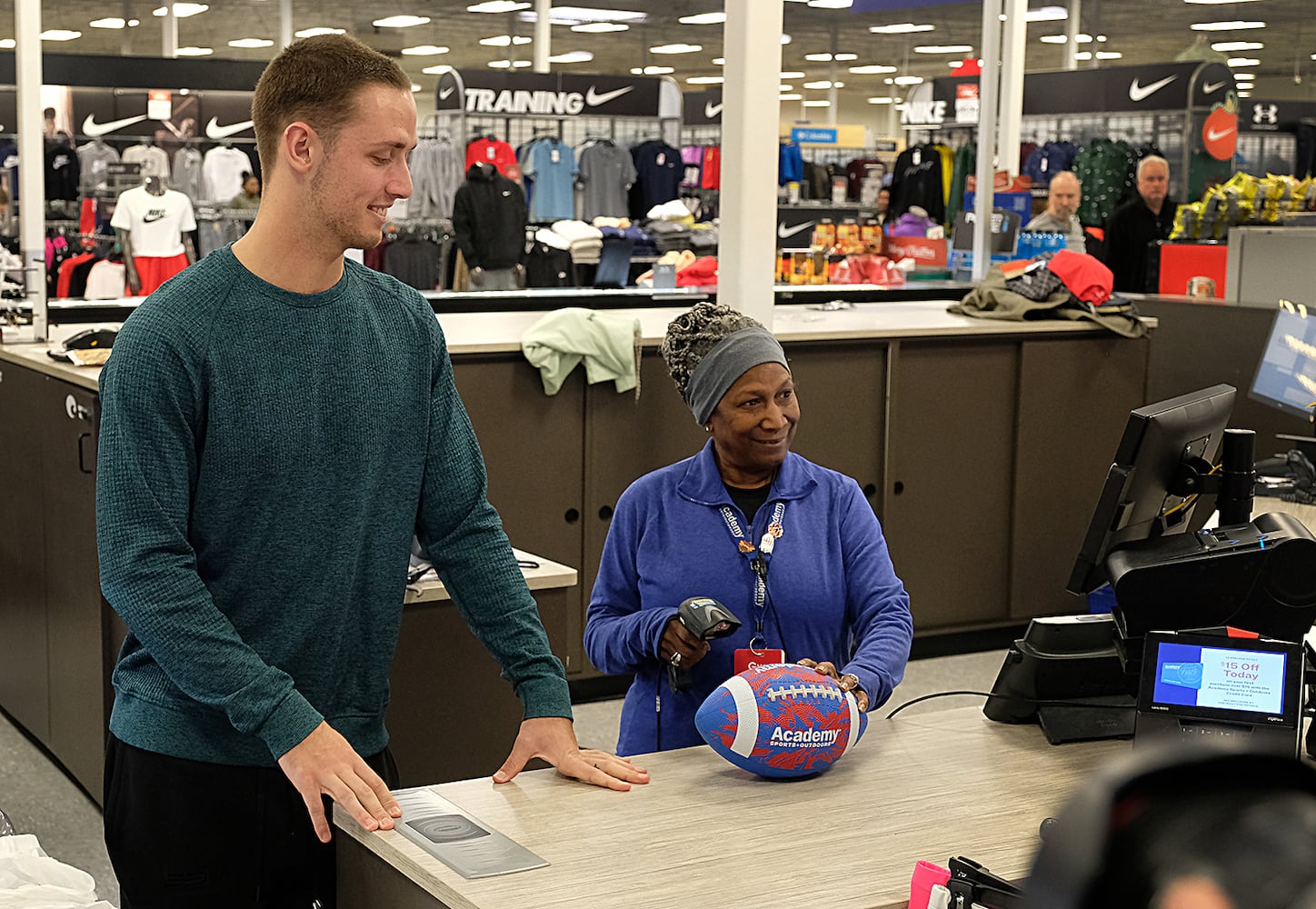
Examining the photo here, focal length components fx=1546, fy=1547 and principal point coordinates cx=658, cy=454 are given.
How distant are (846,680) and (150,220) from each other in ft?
32.6

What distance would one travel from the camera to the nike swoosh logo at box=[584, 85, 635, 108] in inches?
496

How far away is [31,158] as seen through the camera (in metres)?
5.23

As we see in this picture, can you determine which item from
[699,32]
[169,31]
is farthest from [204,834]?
[699,32]

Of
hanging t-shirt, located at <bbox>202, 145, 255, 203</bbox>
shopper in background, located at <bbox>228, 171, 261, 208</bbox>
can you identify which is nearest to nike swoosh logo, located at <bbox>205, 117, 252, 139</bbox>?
hanging t-shirt, located at <bbox>202, 145, 255, 203</bbox>

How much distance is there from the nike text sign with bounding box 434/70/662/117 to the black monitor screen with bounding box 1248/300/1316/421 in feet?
27.4

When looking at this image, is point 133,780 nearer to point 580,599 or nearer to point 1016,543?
point 580,599

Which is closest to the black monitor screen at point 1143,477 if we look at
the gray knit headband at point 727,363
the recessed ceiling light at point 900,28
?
the gray knit headband at point 727,363

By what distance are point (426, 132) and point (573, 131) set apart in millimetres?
1421

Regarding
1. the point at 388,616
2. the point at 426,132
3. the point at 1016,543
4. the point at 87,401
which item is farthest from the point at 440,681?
the point at 426,132

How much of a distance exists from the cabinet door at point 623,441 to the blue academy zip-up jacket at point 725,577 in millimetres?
2416

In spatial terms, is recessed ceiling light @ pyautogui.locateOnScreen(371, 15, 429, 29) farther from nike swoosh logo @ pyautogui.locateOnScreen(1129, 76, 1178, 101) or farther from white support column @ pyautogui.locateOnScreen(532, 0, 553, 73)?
nike swoosh logo @ pyautogui.locateOnScreen(1129, 76, 1178, 101)

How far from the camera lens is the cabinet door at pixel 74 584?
3.87m

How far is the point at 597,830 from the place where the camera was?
1.87 metres

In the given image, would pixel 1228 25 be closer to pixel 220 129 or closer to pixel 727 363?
pixel 220 129
